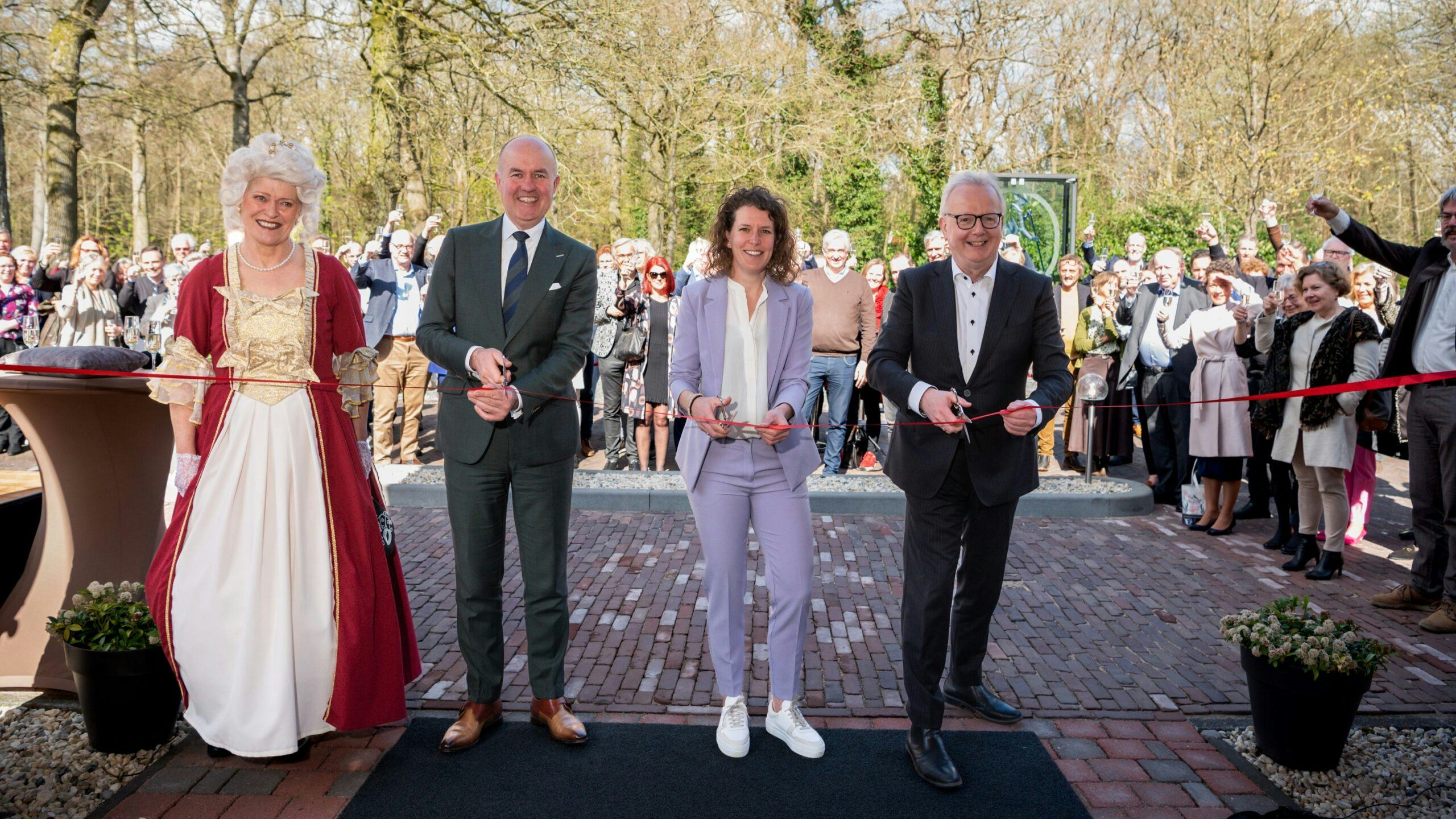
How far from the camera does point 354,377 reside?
3.74 m

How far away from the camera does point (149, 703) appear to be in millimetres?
3637

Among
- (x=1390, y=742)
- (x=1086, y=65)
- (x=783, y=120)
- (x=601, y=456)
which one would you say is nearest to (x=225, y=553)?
(x=1390, y=742)

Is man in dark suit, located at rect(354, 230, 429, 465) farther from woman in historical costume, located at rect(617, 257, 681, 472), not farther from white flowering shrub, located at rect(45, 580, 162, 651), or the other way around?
white flowering shrub, located at rect(45, 580, 162, 651)

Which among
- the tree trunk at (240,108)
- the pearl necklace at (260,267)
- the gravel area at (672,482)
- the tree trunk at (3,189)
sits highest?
the tree trunk at (240,108)

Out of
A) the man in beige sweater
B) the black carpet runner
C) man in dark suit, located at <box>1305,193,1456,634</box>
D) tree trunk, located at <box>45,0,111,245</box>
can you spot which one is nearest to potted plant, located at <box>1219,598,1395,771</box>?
the black carpet runner

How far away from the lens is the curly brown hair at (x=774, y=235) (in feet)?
12.0

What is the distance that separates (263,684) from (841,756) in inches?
83.3

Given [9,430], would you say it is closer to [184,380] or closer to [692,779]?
[184,380]

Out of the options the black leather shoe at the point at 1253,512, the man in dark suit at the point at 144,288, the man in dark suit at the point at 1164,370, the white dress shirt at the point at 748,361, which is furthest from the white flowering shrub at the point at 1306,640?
the man in dark suit at the point at 144,288

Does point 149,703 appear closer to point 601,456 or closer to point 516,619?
point 516,619

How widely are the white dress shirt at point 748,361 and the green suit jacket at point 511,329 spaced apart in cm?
55

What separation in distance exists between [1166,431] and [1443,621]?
11.8 ft

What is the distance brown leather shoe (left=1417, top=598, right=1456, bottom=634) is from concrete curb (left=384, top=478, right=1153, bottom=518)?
272cm

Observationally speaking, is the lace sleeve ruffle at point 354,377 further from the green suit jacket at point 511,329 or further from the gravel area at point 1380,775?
→ the gravel area at point 1380,775
